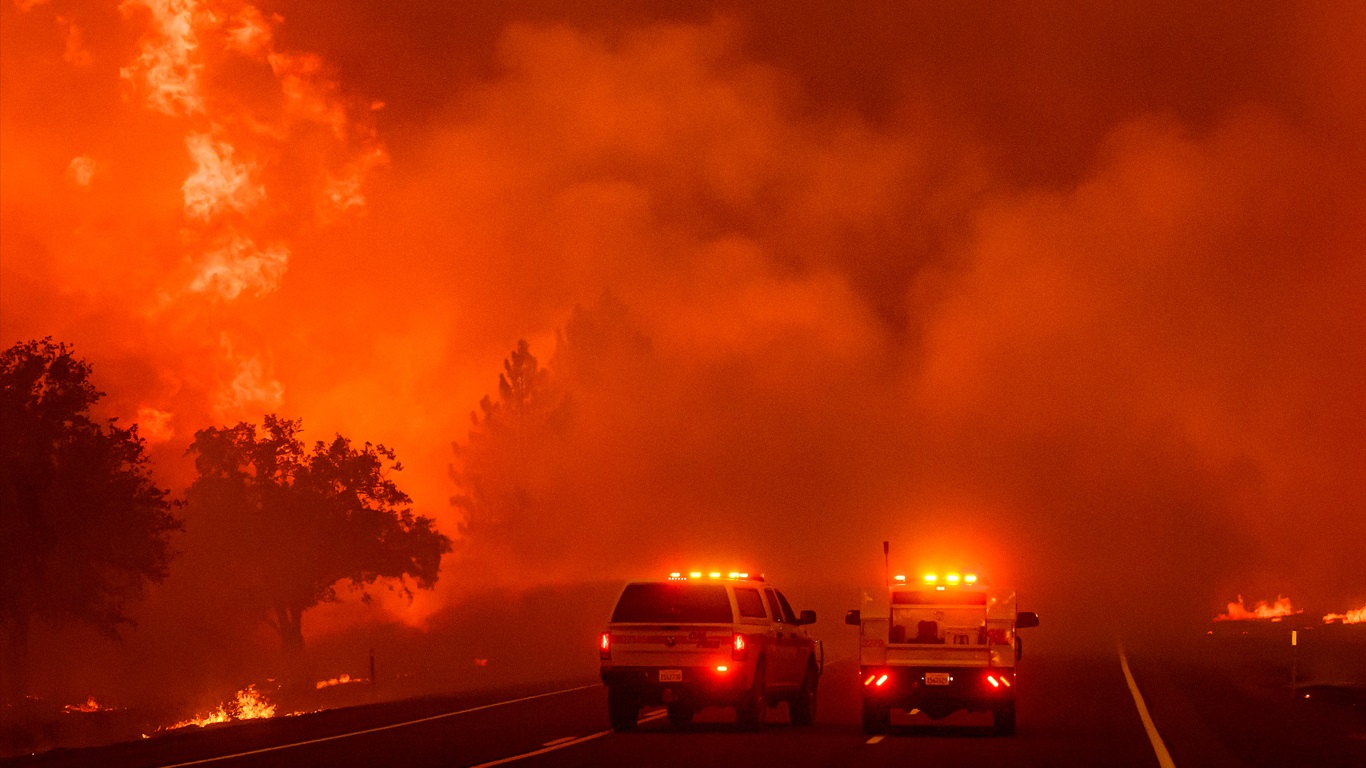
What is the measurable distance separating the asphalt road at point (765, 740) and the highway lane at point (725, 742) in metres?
0.02

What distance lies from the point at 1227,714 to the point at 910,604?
22.7ft

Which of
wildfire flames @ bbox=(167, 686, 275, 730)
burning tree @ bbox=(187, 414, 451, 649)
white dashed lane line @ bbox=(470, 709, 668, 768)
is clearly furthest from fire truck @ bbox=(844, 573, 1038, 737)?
burning tree @ bbox=(187, 414, 451, 649)

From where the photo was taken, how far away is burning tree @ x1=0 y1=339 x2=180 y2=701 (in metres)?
55.4

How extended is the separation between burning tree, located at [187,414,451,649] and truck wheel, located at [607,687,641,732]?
5566 centimetres

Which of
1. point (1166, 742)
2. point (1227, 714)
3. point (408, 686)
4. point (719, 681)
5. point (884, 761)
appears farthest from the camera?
point (408, 686)

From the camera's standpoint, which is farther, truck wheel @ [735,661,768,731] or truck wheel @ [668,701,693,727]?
truck wheel @ [668,701,693,727]

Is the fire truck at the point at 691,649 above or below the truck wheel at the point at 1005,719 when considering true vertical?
above

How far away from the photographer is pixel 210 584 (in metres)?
78.0

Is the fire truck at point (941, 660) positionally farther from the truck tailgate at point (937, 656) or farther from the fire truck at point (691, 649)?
the fire truck at point (691, 649)

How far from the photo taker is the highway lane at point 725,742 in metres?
19.9

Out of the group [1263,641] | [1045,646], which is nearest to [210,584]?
[1045,646]

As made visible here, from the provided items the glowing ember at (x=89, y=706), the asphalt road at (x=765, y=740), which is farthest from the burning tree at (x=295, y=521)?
the asphalt road at (x=765, y=740)

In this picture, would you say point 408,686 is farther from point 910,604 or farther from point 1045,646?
point 910,604

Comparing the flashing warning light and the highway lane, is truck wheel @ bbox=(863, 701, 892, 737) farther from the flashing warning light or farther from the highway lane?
the flashing warning light
